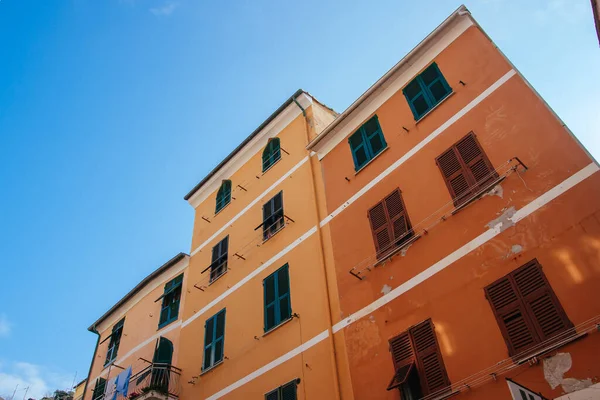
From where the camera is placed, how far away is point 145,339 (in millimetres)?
17094

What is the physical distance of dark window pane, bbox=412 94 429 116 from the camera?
11725 mm

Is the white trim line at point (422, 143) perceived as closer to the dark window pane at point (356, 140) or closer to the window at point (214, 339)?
the dark window pane at point (356, 140)

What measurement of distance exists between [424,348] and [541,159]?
3921 millimetres

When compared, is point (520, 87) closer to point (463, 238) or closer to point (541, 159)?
point (541, 159)

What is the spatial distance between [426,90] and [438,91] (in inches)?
15.4

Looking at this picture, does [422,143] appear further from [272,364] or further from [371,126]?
[272,364]

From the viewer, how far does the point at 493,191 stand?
29.7 ft

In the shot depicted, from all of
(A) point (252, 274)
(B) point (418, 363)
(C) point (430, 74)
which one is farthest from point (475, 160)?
(A) point (252, 274)

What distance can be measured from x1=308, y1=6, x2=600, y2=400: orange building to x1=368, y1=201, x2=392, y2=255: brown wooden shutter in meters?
0.03

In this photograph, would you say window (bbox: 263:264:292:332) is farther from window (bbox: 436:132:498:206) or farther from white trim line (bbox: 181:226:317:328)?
window (bbox: 436:132:498:206)

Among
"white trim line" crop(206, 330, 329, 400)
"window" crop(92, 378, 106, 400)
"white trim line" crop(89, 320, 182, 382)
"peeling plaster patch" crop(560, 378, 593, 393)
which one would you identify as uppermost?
"white trim line" crop(89, 320, 182, 382)

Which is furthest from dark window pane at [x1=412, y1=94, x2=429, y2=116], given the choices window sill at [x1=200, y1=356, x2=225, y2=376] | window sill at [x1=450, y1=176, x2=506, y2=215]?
window sill at [x1=200, y1=356, x2=225, y2=376]

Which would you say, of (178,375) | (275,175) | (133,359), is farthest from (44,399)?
(275,175)

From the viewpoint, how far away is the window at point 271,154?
16245 mm
